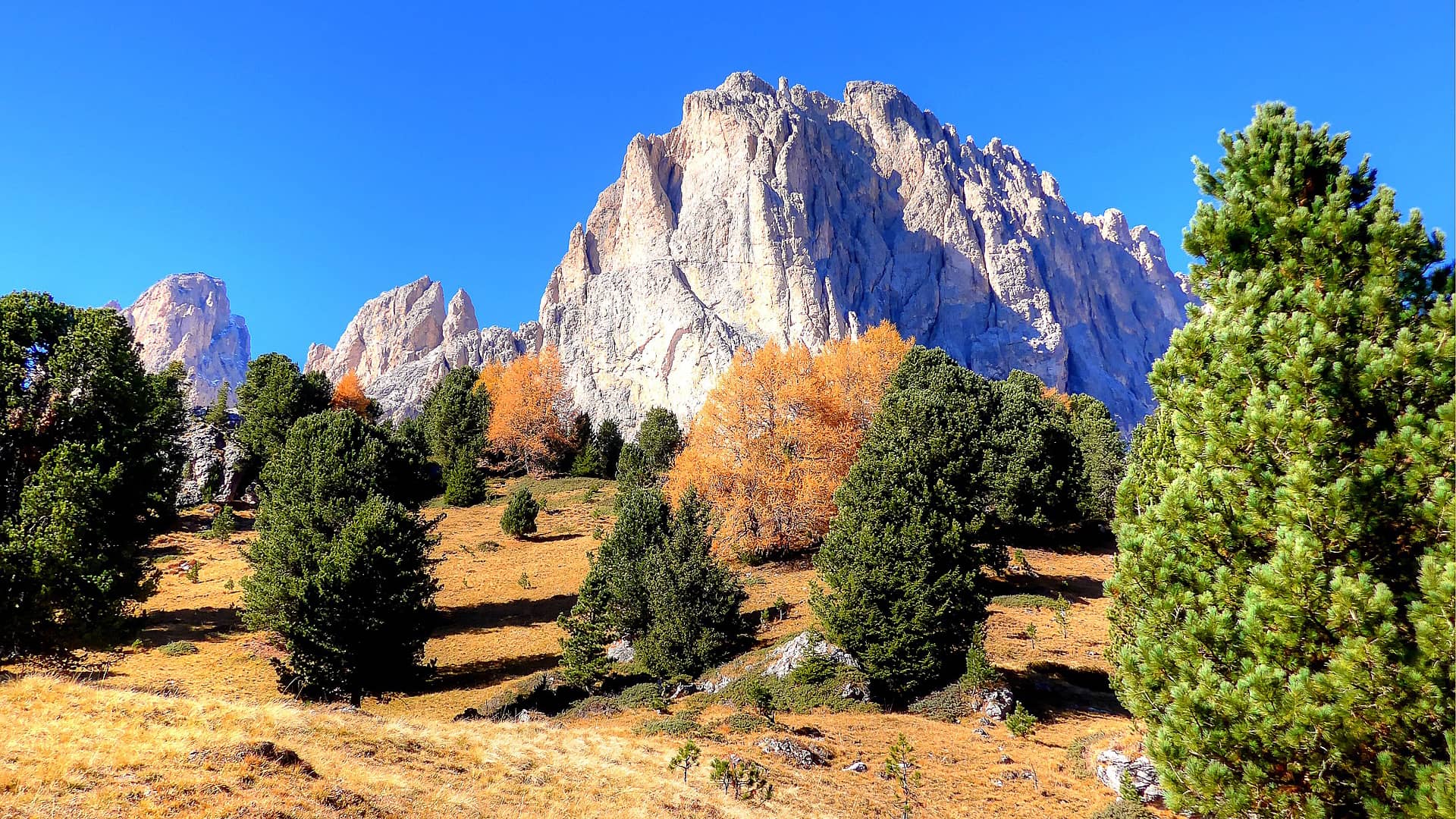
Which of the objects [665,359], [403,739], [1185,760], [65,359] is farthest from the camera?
[665,359]

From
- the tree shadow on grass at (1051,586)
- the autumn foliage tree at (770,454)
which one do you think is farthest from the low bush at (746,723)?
the autumn foliage tree at (770,454)

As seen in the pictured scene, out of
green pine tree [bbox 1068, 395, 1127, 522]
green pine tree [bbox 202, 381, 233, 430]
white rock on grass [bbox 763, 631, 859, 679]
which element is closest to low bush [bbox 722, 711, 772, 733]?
white rock on grass [bbox 763, 631, 859, 679]

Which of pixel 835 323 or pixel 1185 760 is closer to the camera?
pixel 1185 760

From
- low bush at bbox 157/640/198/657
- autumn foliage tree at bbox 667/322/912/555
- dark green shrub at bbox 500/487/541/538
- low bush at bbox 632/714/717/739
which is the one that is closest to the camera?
low bush at bbox 632/714/717/739

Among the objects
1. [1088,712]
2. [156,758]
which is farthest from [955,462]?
[156,758]

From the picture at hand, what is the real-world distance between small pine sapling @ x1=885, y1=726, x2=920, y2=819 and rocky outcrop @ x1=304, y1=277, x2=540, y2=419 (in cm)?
13044

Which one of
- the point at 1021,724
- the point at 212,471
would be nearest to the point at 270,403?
the point at 212,471

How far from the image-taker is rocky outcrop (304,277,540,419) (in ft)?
455

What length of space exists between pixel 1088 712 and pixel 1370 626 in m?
16.9

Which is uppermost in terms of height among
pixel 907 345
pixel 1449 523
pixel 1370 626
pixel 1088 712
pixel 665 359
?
pixel 665 359

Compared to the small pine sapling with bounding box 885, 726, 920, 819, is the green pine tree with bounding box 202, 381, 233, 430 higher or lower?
higher

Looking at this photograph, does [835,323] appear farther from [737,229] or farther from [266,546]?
[266,546]

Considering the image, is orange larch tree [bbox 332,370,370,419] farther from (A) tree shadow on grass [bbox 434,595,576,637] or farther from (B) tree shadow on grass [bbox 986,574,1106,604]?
(B) tree shadow on grass [bbox 986,574,1106,604]

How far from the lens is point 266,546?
2300 cm
